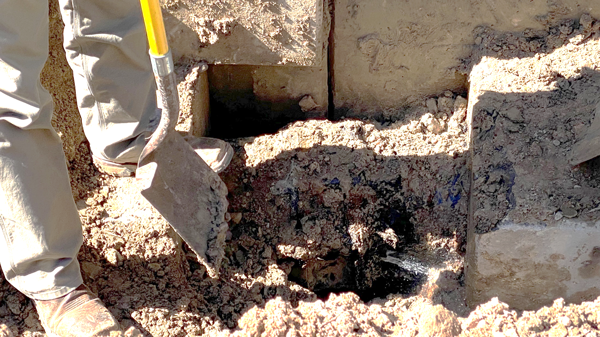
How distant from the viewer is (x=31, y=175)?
1992mm

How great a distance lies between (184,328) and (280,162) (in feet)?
3.11

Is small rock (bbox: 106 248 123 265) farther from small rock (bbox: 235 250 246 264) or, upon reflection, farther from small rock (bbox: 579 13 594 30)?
small rock (bbox: 579 13 594 30)

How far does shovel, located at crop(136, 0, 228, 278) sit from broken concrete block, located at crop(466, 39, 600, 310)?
3.58ft

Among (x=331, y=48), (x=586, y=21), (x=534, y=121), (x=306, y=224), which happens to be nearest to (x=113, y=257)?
(x=306, y=224)

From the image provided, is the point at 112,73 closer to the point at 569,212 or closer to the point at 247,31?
the point at 247,31

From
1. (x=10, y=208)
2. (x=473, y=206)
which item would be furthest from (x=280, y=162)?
(x=10, y=208)

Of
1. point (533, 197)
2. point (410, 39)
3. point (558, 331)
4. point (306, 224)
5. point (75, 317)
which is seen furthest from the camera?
point (410, 39)

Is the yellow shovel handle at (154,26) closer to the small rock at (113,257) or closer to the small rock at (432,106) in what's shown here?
the small rock at (113,257)

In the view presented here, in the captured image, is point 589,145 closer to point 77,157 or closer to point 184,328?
point 184,328

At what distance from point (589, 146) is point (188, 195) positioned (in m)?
1.64

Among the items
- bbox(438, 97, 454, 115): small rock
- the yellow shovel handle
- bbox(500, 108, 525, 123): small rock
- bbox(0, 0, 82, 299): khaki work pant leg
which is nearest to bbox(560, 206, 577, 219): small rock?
bbox(500, 108, 525, 123): small rock

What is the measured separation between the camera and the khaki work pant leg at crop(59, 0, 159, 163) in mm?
2209

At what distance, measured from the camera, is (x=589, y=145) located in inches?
94.1

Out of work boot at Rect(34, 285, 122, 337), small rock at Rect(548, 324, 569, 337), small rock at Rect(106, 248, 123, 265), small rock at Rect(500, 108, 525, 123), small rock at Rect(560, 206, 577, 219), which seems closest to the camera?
small rock at Rect(548, 324, 569, 337)
